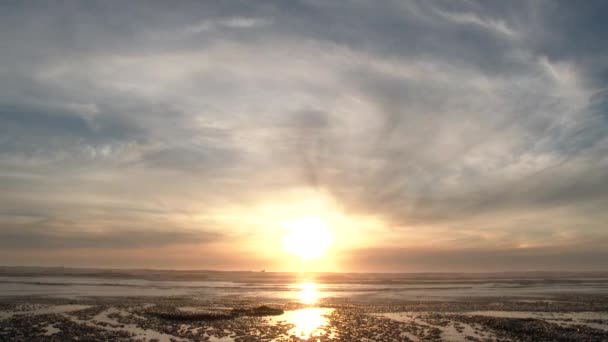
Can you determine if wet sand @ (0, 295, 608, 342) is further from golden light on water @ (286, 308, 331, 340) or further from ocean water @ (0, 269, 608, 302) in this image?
ocean water @ (0, 269, 608, 302)

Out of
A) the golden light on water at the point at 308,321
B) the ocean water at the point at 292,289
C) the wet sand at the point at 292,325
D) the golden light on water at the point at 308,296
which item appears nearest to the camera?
the wet sand at the point at 292,325

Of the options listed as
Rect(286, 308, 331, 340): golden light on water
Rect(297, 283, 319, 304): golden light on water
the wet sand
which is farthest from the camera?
Rect(297, 283, 319, 304): golden light on water

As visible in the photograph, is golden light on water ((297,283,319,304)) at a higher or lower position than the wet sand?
lower

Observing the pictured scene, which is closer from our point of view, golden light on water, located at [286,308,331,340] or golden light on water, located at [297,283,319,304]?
golden light on water, located at [286,308,331,340]

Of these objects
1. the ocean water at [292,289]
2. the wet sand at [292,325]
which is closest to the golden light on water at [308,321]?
the wet sand at [292,325]

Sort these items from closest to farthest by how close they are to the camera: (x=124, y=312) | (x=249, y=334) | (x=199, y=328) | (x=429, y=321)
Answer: (x=249, y=334), (x=199, y=328), (x=429, y=321), (x=124, y=312)

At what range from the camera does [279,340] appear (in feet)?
85.6

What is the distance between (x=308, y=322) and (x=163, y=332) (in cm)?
1142

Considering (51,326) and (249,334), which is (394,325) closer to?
(249,334)

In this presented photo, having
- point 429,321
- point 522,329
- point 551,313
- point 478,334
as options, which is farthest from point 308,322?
point 551,313

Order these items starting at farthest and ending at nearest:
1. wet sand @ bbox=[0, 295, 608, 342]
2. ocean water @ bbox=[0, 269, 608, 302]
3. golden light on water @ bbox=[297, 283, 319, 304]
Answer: ocean water @ bbox=[0, 269, 608, 302], golden light on water @ bbox=[297, 283, 319, 304], wet sand @ bbox=[0, 295, 608, 342]

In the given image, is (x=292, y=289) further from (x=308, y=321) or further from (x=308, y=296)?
(x=308, y=321)

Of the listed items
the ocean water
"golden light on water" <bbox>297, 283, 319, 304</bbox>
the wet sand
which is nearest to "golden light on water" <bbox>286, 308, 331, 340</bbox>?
the wet sand

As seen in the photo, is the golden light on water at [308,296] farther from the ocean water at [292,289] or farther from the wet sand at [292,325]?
the wet sand at [292,325]
